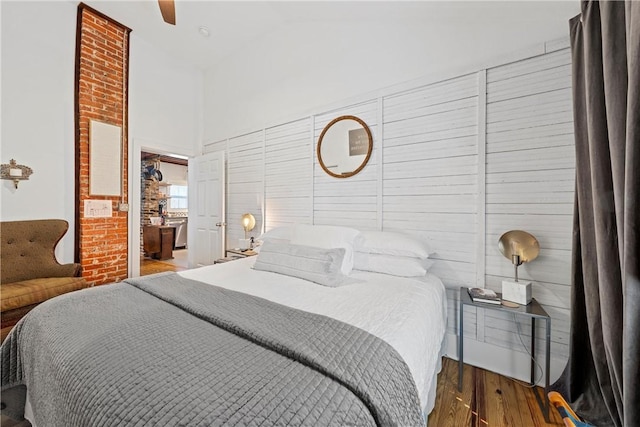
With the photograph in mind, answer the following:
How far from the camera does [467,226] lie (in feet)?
6.80

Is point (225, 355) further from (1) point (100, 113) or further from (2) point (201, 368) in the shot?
(1) point (100, 113)

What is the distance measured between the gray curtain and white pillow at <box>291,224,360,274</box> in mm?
1352

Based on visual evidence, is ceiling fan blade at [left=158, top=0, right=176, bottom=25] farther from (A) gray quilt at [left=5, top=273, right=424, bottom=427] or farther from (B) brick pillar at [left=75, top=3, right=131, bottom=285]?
(A) gray quilt at [left=5, top=273, right=424, bottom=427]

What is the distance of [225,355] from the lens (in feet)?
2.84

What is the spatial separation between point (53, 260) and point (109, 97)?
213cm

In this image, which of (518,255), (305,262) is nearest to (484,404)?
(518,255)

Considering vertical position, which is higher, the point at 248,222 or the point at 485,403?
the point at 248,222

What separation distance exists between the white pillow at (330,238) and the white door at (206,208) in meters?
1.96

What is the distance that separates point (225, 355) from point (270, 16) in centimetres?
366

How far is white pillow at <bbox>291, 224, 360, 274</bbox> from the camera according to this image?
2098 mm

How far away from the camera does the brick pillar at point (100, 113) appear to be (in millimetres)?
3129

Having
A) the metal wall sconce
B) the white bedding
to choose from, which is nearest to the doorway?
the metal wall sconce

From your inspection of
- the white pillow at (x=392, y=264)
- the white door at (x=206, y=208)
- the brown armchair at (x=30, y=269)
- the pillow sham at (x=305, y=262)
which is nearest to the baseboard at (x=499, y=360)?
the white pillow at (x=392, y=264)

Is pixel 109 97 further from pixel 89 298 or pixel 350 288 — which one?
pixel 350 288
